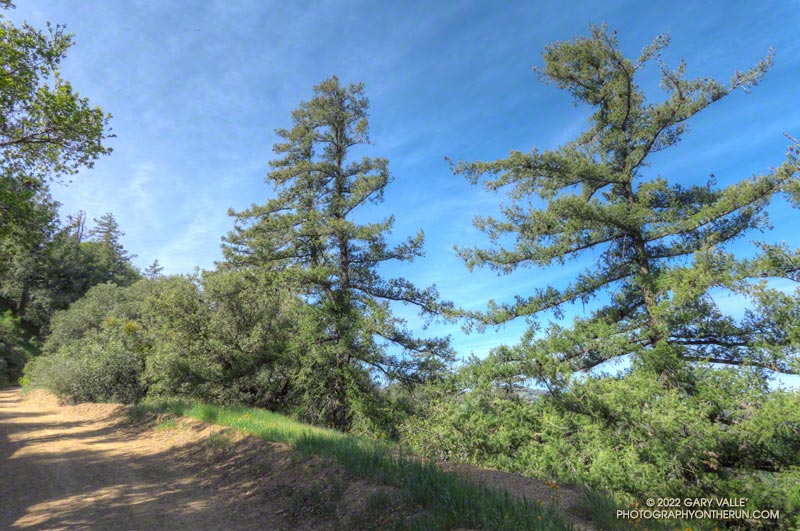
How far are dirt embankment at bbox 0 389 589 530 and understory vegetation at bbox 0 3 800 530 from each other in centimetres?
54

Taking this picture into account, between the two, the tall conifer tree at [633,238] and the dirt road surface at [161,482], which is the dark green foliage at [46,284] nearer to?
the dirt road surface at [161,482]

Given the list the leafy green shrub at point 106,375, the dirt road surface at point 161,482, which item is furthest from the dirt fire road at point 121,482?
the leafy green shrub at point 106,375

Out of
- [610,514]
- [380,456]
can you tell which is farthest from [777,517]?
[380,456]

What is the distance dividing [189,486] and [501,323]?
9.64 m

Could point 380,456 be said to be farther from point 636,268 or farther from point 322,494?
point 636,268

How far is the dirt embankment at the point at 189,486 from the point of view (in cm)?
570

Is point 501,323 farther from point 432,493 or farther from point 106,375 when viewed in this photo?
point 106,375

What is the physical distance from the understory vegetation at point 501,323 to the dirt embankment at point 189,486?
21.1 inches

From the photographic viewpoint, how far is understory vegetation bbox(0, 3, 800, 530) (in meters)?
8.09

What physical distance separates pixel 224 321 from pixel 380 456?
492 inches

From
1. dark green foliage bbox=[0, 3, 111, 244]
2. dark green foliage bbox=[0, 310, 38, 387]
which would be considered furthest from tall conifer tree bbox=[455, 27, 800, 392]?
dark green foliage bbox=[0, 310, 38, 387]

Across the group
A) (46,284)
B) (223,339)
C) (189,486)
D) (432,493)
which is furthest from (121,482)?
(46,284)

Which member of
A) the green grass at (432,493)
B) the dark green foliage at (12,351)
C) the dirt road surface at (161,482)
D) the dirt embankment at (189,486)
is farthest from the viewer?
the dark green foliage at (12,351)

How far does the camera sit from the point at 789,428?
7410 millimetres
